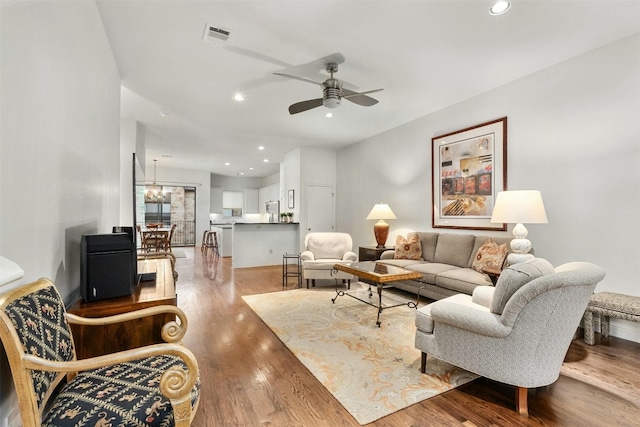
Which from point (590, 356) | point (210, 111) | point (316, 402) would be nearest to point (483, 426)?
point (316, 402)

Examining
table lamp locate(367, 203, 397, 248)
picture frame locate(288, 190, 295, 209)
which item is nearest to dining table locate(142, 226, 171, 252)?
picture frame locate(288, 190, 295, 209)

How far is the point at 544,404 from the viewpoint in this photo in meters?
1.87

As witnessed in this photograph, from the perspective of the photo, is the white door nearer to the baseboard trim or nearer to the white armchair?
the white armchair

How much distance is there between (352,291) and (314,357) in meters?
2.21

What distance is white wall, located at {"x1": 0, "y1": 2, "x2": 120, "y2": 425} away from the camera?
117 centimetres

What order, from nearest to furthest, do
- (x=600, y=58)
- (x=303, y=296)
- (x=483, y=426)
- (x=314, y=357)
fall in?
(x=483, y=426) → (x=314, y=357) → (x=600, y=58) → (x=303, y=296)

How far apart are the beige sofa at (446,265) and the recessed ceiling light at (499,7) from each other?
2498 mm

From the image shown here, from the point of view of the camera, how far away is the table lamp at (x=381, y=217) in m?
5.21

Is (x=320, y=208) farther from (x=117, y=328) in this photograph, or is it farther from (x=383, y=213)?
(x=117, y=328)

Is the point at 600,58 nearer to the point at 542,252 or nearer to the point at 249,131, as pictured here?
the point at 542,252

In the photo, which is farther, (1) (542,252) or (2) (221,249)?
(2) (221,249)

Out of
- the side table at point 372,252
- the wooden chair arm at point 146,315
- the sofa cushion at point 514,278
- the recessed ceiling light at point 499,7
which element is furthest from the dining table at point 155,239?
the recessed ceiling light at point 499,7

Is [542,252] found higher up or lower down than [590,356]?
higher up

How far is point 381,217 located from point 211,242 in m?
6.06
